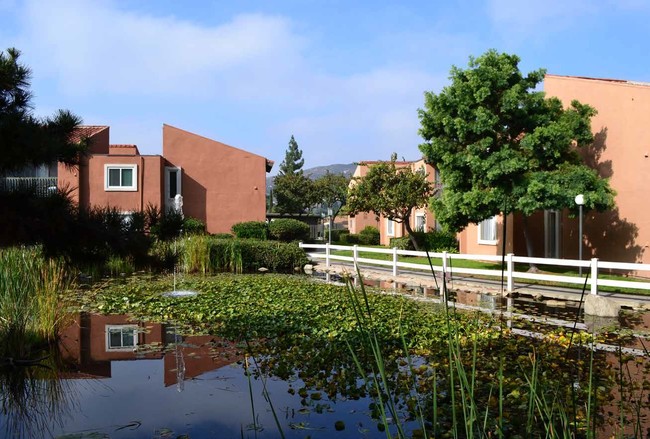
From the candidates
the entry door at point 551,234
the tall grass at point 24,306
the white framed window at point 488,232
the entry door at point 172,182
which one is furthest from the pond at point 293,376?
the entry door at point 172,182

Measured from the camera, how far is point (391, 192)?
74.3 feet

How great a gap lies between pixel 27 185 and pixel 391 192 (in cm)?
2019

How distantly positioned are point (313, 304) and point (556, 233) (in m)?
11.2

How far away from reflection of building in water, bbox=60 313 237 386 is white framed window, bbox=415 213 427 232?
2143 centimetres

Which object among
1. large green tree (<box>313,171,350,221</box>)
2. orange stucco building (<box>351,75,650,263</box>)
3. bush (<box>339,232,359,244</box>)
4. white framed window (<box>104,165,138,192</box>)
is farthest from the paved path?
large green tree (<box>313,171,350,221</box>)

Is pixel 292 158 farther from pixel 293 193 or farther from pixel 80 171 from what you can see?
pixel 80 171

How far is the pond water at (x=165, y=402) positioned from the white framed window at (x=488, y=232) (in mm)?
15161

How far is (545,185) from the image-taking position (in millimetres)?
14398

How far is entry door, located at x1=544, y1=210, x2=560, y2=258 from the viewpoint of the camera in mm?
17688

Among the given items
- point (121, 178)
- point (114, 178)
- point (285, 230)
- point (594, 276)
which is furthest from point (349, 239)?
point (594, 276)

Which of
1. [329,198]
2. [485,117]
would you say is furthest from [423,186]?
[329,198]

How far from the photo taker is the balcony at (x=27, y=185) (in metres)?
2.95

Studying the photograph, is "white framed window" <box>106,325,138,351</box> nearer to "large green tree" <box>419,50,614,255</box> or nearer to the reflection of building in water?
the reflection of building in water

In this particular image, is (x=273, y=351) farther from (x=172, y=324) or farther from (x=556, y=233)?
(x=556, y=233)
